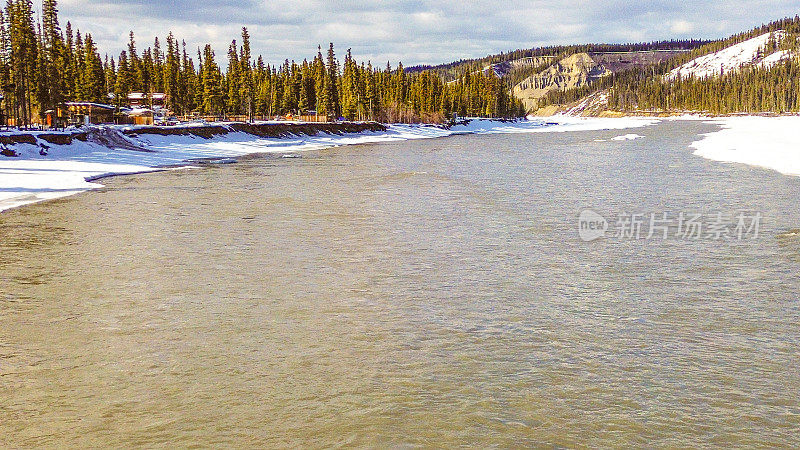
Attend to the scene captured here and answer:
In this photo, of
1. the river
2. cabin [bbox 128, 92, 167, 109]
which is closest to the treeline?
cabin [bbox 128, 92, 167, 109]

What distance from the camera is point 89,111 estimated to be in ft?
284

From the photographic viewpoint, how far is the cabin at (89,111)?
8506cm

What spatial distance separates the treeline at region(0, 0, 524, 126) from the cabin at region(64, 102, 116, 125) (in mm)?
1587

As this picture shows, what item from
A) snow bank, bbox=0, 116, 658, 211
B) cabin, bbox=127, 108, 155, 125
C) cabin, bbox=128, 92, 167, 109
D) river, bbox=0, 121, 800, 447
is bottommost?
river, bbox=0, 121, 800, 447

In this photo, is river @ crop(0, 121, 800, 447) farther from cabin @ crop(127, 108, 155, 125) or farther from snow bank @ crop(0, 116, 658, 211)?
cabin @ crop(127, 108, 155, 125)

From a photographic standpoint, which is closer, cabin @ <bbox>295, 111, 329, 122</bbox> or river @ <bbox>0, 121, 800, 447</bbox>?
river @ <bbox>0, 121, 800, 447</bbox>

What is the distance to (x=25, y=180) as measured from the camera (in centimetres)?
3378

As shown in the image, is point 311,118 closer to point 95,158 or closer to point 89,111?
point 89,111

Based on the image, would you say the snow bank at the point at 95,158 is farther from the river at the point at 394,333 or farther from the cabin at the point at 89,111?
the cabin at the point at 89,111

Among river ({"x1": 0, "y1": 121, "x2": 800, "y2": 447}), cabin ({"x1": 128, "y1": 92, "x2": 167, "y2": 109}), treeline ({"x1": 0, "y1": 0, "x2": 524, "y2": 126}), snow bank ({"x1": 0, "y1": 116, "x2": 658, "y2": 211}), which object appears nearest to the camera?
river ({"x1": 0, "y1": 121, "x2": 800, "y2": 447})

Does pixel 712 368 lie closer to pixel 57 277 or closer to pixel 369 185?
pixel 57 277

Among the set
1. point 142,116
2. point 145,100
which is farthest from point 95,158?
point 145,100

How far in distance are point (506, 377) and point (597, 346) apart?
5.68 ft

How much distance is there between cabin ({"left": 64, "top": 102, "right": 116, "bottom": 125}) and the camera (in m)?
85.1
